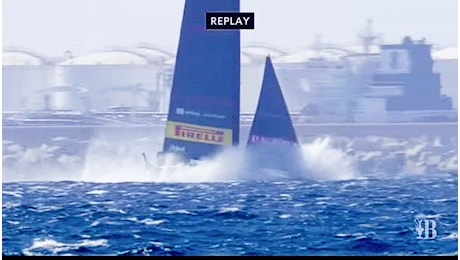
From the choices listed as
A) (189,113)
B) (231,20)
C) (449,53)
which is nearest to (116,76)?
(189,113)

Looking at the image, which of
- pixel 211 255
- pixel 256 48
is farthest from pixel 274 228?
pixel 256 48

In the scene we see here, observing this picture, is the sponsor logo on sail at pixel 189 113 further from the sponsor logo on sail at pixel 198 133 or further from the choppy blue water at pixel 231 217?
the choppy blue water at pixel 231 217

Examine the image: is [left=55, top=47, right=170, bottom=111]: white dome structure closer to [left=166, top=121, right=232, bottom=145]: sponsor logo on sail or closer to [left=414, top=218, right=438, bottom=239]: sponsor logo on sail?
[left=166, top=121, right=232, bottom=145]: sponsor logo on sail

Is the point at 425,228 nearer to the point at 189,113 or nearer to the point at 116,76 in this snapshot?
the point at 189,113

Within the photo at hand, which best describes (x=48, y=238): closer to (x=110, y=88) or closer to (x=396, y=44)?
(x=110, y=88)

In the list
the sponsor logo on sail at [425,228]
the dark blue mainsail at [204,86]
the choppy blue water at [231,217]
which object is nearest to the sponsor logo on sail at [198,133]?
the dark blue mainsail at [204,86]

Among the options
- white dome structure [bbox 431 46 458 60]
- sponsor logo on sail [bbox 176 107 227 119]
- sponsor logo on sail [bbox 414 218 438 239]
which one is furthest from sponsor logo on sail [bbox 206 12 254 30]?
sponsor logo on sail [bbox 414 218 438 239]
